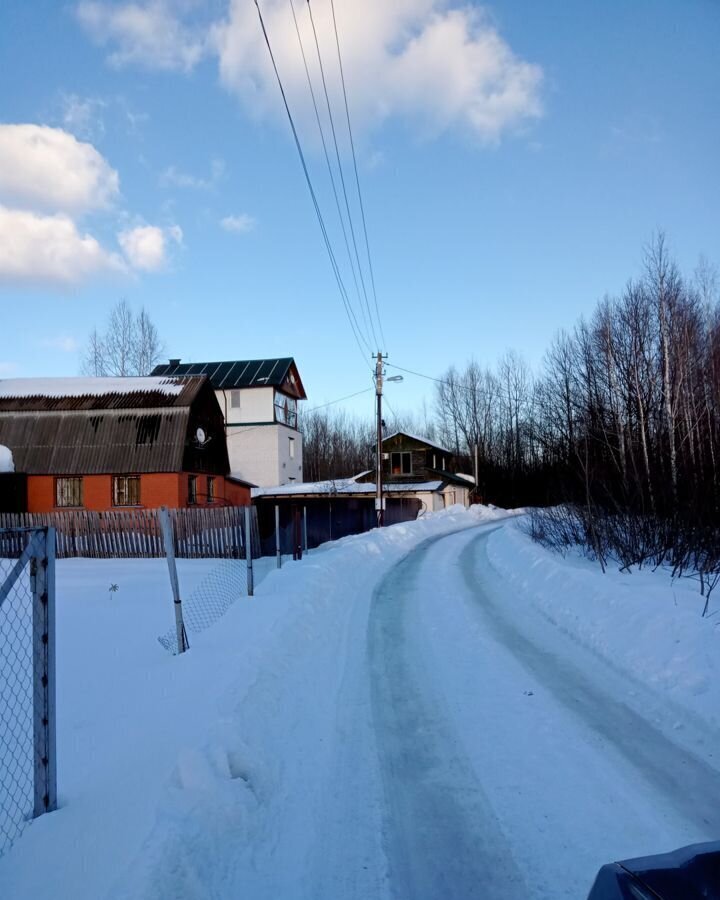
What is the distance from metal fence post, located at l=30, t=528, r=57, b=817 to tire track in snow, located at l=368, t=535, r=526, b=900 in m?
2.02

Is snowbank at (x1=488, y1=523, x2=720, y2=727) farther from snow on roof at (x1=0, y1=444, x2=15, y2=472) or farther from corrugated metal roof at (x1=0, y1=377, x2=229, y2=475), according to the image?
snow on roof at (x1=0, y1=444, x2=15, y2=472)

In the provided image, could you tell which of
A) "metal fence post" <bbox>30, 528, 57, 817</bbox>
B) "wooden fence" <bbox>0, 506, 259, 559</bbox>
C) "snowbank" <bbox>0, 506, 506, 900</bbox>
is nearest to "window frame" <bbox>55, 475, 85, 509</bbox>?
"wooden fence" <bbox>0, 506, 259, 559</bbox>

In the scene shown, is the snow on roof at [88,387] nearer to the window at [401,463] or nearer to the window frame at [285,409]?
the window frame at [285,409]

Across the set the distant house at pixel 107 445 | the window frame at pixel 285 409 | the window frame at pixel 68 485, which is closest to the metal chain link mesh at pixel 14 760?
the distant house at pixel 107 445

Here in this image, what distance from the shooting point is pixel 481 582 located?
41.3 feet

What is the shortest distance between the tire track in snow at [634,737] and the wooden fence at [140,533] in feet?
42.4

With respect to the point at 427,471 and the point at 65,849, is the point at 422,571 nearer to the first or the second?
the point at 65,849

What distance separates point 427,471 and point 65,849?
4782 cm

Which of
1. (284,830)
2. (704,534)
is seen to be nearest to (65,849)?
(284,830)

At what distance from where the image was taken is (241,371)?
46469 millimetres

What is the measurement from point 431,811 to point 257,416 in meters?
42.4

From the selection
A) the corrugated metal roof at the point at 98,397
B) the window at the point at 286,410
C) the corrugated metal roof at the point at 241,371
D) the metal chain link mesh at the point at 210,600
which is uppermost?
the corrugated metal roof at the point at 241,371

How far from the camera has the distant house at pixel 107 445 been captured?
83.6 feet

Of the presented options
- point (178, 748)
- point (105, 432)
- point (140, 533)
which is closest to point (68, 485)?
point (105, 432)
